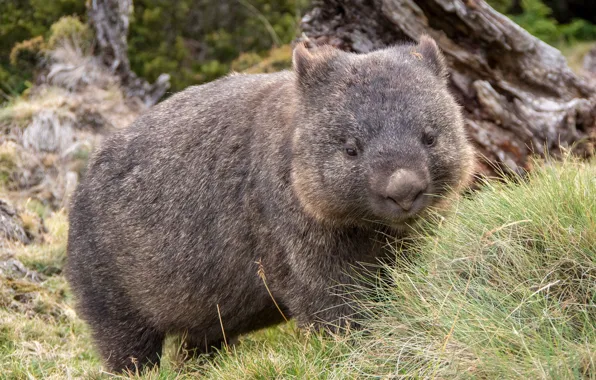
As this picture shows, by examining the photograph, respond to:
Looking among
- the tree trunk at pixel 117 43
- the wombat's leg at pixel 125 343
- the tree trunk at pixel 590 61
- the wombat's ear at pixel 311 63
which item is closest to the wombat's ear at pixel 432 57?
the wombat's ear at pixel 311 63

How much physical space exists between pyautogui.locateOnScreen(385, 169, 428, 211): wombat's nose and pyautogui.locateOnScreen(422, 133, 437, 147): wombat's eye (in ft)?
1.01

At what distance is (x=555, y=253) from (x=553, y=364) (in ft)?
2.77

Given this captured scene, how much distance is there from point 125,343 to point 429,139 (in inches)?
100

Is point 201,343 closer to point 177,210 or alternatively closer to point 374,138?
point 177,210

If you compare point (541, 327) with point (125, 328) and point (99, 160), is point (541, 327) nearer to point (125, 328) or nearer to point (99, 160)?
point (125, 328)

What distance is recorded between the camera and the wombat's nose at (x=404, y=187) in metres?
4.09

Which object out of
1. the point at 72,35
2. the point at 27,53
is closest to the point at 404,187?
the point at 72,35

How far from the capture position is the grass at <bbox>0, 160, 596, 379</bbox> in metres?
3.61

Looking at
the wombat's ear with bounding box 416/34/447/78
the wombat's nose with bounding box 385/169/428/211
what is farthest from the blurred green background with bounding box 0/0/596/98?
the wombat's nose with bounding box 385/169/428/211

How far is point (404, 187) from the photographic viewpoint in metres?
4.08

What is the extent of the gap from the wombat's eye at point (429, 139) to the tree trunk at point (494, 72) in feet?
8.18

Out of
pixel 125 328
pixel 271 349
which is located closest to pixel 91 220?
pixel 125 328

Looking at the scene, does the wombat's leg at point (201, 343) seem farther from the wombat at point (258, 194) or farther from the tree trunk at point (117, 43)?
the tree trunk at point (117, 43)

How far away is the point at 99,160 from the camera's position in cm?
582
